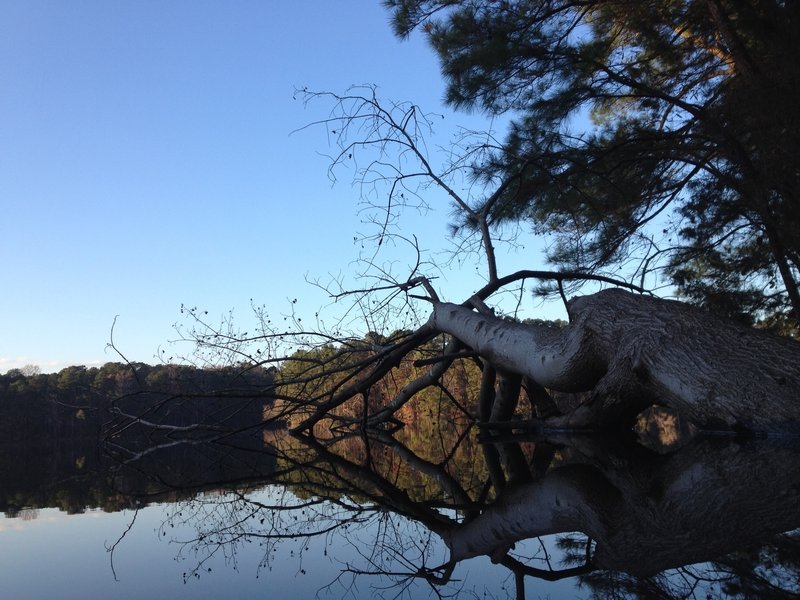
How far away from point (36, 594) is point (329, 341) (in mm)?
4703

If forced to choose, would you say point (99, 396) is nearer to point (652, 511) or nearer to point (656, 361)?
point (656, 361)

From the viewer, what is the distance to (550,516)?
2.08 meters

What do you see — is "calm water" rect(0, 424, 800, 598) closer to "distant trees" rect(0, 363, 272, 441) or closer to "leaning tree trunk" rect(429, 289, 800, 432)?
"leaning tree trunk" rect(429, 289, 800, 432)

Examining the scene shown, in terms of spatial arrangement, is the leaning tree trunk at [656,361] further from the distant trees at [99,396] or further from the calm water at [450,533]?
the distant trees at [99,396]

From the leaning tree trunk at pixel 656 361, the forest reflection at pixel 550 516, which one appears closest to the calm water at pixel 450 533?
the forest reflection at pixel 550 516

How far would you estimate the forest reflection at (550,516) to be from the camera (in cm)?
147

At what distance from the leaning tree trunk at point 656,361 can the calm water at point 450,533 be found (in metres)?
0.22

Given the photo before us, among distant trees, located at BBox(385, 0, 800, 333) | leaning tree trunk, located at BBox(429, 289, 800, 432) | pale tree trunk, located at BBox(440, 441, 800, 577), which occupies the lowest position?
pale tree trunk, located at BBox(440, 441, 800, 577)

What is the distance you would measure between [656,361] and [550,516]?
1.95 meters

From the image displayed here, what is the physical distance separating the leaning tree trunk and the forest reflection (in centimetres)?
22

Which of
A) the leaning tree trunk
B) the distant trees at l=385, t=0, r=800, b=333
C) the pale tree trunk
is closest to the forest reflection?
the pale tree trunk

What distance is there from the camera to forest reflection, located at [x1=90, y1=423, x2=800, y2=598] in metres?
1.47

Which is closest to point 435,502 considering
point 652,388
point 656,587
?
point 656,587

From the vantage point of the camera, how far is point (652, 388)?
3867 mm
